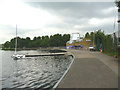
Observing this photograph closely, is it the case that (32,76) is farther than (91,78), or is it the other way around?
(32,76)

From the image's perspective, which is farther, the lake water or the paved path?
the lake water

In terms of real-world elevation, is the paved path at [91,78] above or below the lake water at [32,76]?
above

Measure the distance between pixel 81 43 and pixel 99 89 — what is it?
63.4m

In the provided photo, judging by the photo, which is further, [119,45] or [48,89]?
[119,45]

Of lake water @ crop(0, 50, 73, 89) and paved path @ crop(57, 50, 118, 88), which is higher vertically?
paved path @ crop(57, 50, 118, 88)

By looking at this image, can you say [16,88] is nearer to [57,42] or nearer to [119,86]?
[119,86]

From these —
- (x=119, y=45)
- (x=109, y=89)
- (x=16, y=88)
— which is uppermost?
(x=119, y=45)

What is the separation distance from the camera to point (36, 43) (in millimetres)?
139750

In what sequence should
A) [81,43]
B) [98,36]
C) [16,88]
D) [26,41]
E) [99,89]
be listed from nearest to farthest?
1. [99,89]
2. [16,88]
3. [98,36]
4. [81,43]
5. [26,41]

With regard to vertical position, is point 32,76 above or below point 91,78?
below

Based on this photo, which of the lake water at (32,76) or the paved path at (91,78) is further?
the lake water at (32,76)

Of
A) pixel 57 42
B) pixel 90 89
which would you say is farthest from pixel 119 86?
pixel 57 42

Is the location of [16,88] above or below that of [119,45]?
below

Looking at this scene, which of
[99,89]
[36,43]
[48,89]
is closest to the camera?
[99,89]
